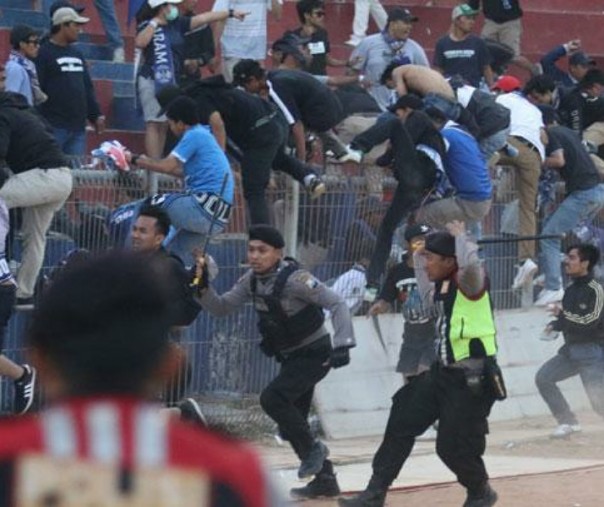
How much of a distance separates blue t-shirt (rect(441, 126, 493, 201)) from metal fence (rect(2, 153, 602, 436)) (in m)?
0.53

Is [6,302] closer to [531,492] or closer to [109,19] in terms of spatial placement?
[531,492]

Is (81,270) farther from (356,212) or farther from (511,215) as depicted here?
(511,215)

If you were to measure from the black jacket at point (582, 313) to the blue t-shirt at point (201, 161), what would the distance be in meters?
3.55

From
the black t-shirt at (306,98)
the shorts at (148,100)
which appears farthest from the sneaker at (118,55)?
the black t-shirt at (306,98)

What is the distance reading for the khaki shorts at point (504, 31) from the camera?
20125 millimetres

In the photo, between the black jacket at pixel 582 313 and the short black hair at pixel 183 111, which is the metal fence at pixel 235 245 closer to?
the short black hair at pixel 183 111

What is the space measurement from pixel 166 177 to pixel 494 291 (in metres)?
3.98

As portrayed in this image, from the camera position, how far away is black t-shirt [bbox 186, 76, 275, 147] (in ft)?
40.8

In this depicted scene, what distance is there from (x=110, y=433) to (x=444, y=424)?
697 cm

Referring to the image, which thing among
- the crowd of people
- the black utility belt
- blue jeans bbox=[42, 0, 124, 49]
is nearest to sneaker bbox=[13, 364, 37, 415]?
the crowd of people

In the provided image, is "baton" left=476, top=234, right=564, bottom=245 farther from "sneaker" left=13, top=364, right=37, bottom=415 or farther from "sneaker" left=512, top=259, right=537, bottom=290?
"sneaker" left=13, top=364, right=37, bottom=415

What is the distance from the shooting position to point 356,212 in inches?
544

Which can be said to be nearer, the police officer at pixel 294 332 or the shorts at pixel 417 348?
the police officer at pixel 294 332

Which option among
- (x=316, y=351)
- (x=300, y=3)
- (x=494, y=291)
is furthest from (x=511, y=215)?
(x=316, y=351)
